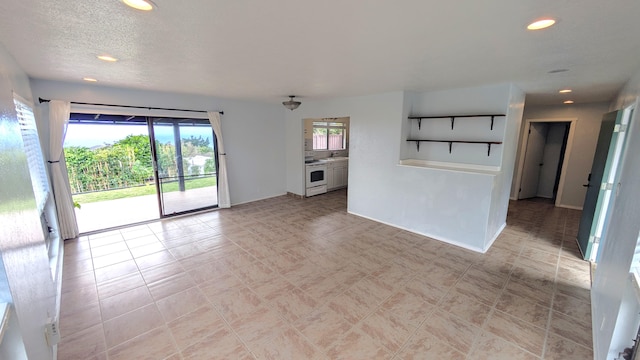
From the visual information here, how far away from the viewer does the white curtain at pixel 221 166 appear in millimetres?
4977

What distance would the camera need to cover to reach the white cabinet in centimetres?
699

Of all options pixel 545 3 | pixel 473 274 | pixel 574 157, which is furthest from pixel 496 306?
pixel 574 157

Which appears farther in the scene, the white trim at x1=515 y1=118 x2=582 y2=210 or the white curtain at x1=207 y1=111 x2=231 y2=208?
the white trim at x1=515 y1=118 x2=582 y2=210

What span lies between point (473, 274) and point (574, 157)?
473cm

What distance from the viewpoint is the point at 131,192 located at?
20.4 ft

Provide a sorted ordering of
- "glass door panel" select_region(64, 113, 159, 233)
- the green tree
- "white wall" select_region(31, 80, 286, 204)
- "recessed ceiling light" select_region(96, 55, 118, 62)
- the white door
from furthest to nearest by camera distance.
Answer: the white door < the green tree < "glass door panel" select_region(64, 113, 159, 233) < "white wall" select_region(31, 80, 286, 204) < "recessed ceiling light" select_region(96, 55, 118, 62)

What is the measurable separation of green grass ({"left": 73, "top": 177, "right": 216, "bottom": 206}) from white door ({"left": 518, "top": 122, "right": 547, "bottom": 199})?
745 cm

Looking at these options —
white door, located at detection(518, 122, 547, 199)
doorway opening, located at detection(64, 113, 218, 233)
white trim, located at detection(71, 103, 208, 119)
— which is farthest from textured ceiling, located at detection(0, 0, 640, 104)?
white door, located at detection(518, 122, 547, 199)

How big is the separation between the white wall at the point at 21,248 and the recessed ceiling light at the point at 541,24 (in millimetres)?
2989

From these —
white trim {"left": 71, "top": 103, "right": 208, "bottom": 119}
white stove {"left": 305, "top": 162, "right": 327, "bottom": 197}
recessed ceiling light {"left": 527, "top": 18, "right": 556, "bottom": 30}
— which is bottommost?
white stove {"left": 305, "top": 162, "right": 327, "bottom": 197}

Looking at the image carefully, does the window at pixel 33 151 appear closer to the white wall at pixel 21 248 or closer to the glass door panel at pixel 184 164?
the white wall at pixel 21 248

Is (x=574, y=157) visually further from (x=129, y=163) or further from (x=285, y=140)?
(x=129, y=163)

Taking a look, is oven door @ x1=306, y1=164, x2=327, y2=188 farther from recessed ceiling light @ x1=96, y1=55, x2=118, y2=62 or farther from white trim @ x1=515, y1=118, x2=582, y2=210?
white trim @ x1=515, y1=118, x2=582, y2=210

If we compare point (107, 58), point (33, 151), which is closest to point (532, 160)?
point (107, 58)
